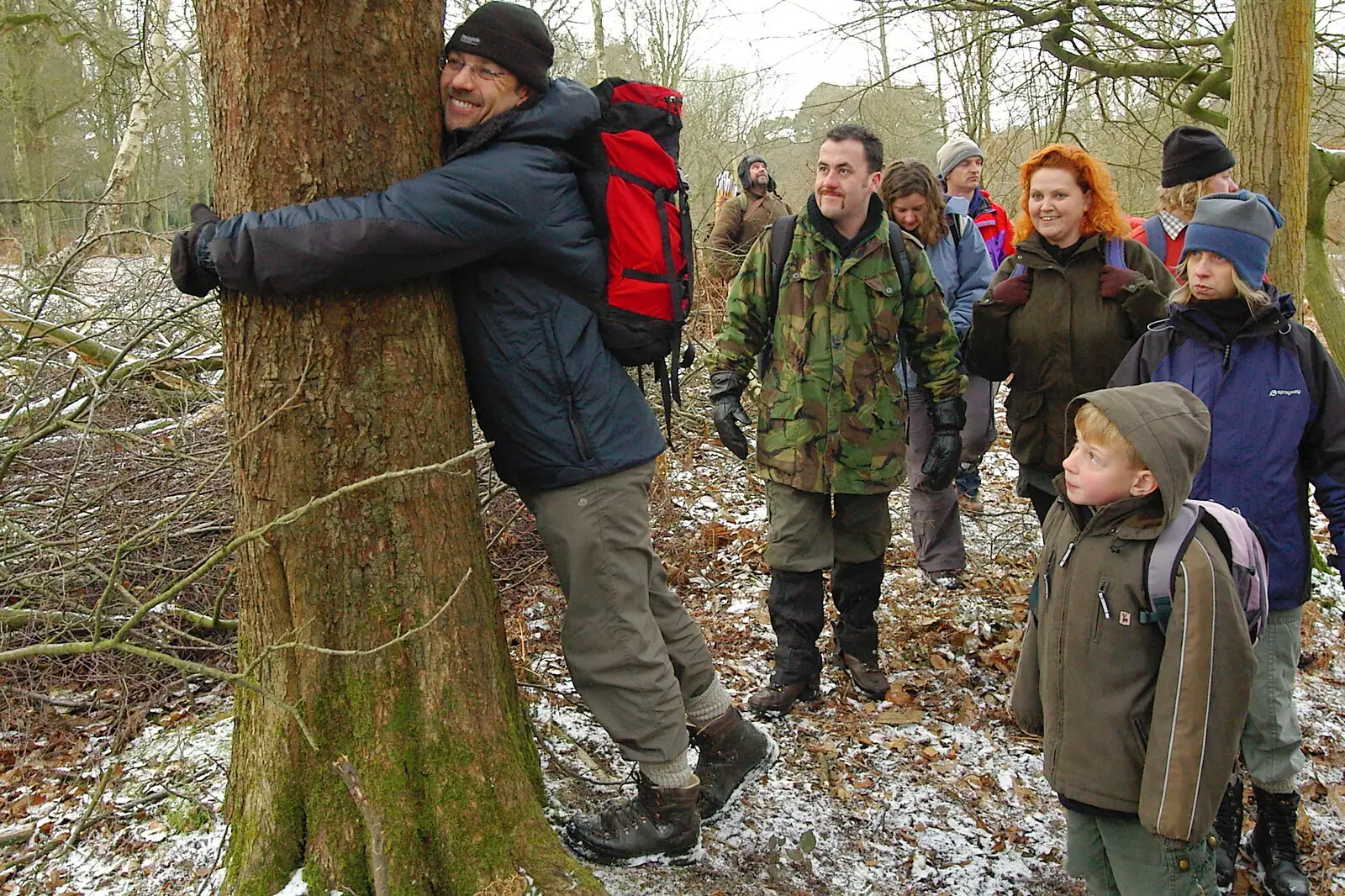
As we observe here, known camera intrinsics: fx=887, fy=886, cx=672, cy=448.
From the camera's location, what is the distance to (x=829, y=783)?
3.04m

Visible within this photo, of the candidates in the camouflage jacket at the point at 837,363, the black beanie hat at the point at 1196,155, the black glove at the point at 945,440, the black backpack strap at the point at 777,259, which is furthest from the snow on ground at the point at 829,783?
the black beanie hat at the point at 1196,155

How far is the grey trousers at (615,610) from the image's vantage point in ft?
7.78

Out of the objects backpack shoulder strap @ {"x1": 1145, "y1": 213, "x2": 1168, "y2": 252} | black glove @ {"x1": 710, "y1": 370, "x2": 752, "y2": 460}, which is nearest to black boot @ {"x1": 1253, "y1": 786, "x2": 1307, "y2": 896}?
black glove @ {"x1": 710, "y1": 370, "x2": 752, "y2": 460}

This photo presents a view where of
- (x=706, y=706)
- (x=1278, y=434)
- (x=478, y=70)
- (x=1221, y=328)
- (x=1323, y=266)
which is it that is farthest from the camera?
(x=1323, y=266)

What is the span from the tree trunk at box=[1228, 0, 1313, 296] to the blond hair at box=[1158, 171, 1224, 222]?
49 cm

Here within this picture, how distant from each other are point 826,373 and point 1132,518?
4.72 feet

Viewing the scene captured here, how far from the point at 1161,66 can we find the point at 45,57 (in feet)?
55.3

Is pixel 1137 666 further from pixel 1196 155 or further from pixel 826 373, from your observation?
pixel 1196 155

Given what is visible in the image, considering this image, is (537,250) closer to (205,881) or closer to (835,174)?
(835,174)

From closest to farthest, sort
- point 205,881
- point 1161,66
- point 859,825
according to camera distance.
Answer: point 205,881 < point 859,825 < point 1161,66

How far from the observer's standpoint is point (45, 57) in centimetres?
1492

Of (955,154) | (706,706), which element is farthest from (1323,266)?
(706,706)

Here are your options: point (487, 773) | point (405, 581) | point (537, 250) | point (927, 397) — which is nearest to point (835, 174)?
point (927, 397)

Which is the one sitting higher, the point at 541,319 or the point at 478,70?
the point at 478,70
